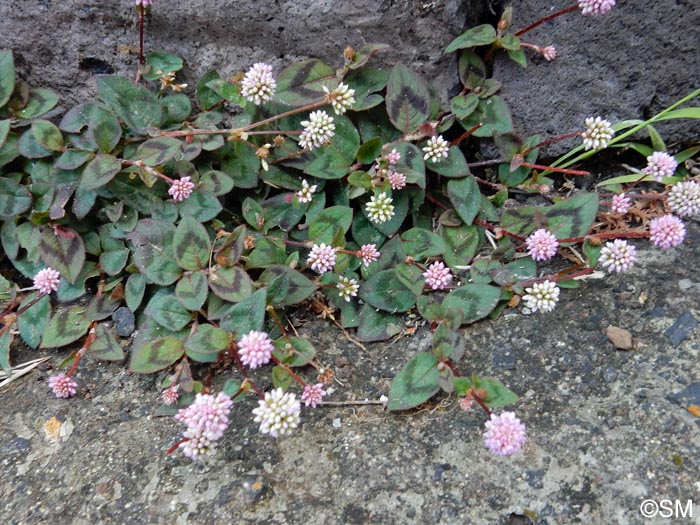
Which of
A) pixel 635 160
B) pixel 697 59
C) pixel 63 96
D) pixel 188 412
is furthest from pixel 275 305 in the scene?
pixel 697 59

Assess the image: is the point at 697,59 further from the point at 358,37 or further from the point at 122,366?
the point at 122,366

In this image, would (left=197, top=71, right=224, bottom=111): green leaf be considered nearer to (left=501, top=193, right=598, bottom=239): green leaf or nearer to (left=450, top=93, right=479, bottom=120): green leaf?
(left=450, top=93, right=479, bottom=120): green leaf

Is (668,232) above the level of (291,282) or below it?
above

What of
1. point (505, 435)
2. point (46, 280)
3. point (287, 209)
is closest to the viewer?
point (505, 435)

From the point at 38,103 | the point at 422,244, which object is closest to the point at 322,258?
the point at 422,244

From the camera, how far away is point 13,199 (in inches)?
85.7

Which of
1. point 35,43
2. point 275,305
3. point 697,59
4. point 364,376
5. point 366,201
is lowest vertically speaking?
point 364,376

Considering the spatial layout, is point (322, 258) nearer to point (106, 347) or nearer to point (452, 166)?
point (452, 166)

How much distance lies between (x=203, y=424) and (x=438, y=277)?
899 millimetres

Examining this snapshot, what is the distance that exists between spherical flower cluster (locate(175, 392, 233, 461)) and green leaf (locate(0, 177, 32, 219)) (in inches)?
44.6

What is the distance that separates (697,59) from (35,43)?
2.49 m

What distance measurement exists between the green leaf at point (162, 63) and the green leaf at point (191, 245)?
659mm

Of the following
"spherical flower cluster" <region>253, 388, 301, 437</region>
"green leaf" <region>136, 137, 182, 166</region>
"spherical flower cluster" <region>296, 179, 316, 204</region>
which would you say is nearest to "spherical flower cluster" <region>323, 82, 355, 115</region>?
"spherical flower cluster" <region>296, 179, 316, 204</region>

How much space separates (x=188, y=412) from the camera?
5.17 ft
